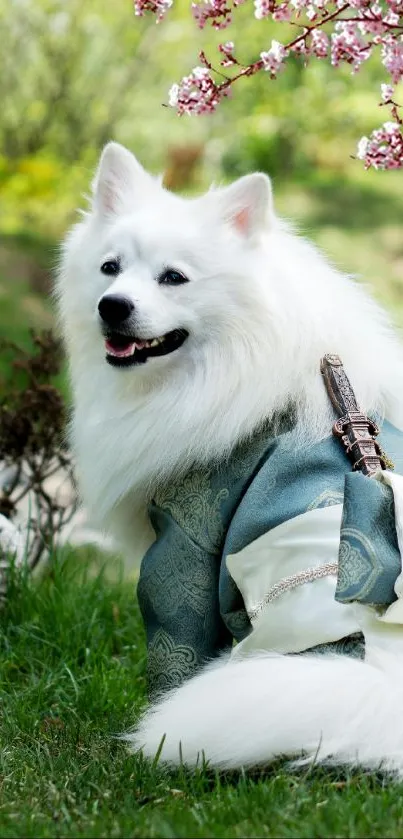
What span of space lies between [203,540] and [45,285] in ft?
22.9

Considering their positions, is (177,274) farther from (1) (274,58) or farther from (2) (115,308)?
(1) (274,58)

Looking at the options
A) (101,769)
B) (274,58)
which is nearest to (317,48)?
(274,58)

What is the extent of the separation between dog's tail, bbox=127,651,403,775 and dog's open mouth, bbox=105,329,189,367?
94 centimetres

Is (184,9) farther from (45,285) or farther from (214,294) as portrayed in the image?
(214,294)

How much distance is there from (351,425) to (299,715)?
806mm

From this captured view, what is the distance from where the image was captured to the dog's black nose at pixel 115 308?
9.70 ft

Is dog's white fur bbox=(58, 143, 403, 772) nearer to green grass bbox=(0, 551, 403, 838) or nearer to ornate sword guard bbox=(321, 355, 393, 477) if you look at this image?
ornate sword guard bbox=(321, 355, 393, 477)

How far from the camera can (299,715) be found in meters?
2.40

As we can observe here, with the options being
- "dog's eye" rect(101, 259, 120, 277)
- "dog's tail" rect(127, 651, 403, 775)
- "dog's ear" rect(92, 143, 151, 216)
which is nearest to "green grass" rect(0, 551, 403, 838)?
"dog's tail" rect(127, 651, 403, 775)

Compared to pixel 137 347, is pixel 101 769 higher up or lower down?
lower down

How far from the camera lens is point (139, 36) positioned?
1079 cm

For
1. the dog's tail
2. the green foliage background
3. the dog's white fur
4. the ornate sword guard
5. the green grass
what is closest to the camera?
the green grass

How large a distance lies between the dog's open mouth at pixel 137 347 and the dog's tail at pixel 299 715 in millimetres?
943

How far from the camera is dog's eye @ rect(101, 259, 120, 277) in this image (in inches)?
124
